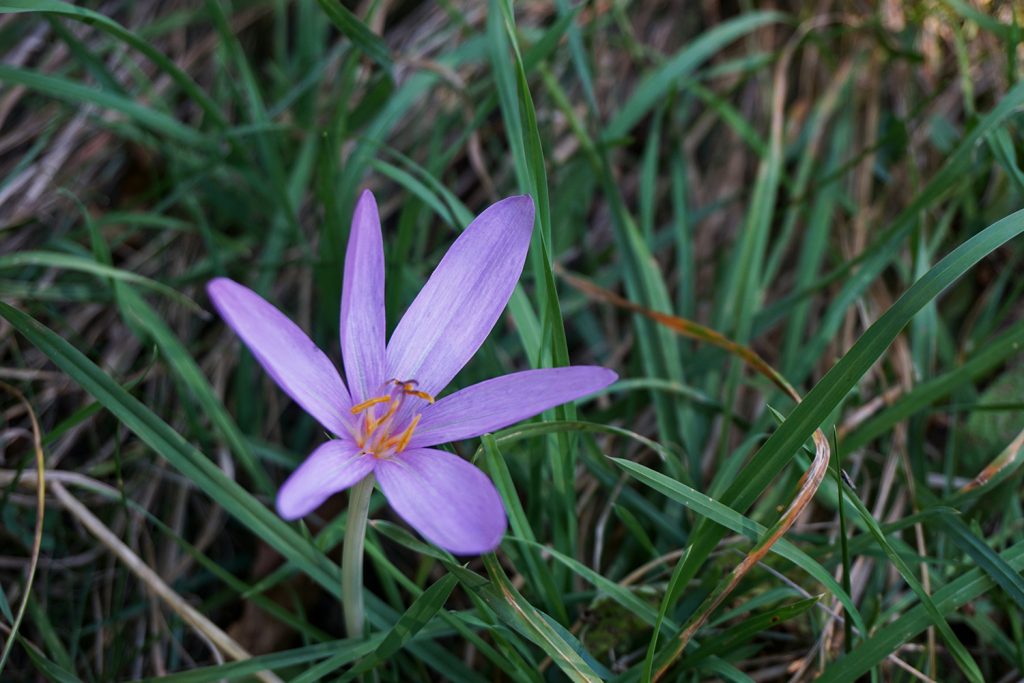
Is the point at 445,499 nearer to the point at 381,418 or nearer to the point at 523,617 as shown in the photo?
the point at 381,418

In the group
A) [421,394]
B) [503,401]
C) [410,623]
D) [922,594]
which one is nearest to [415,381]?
[421,394]

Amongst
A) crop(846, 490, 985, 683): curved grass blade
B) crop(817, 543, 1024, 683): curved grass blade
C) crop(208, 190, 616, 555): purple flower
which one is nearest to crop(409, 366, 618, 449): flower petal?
crop(208, 190, 616, 555): purple flower

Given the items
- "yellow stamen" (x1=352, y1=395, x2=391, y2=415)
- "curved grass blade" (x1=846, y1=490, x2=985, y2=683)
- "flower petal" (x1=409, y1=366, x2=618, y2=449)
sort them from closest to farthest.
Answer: "flower petal" (x1=409, y1=366, x2=618, y2=449)
"yellow stamen" (x1=352, y1=395, x2=391, y2=415)
"curved grass blade" (x1=846, y1=490, x2=985, y2=683)

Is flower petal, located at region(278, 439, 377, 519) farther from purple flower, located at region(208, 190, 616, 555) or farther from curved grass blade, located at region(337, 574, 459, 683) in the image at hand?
curved grass blade, located at region(337, 574, 459, 683)

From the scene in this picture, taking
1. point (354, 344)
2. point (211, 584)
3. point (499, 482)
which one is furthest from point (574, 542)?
point (211, 584)

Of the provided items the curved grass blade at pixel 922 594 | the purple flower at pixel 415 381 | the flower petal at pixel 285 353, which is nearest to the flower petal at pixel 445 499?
the purple flower at pixel 415 381

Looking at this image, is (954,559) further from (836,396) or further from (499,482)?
(499,482)

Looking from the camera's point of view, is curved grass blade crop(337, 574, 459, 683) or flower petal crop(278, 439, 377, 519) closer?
flower petal crop(278, 439, 377, 519)
